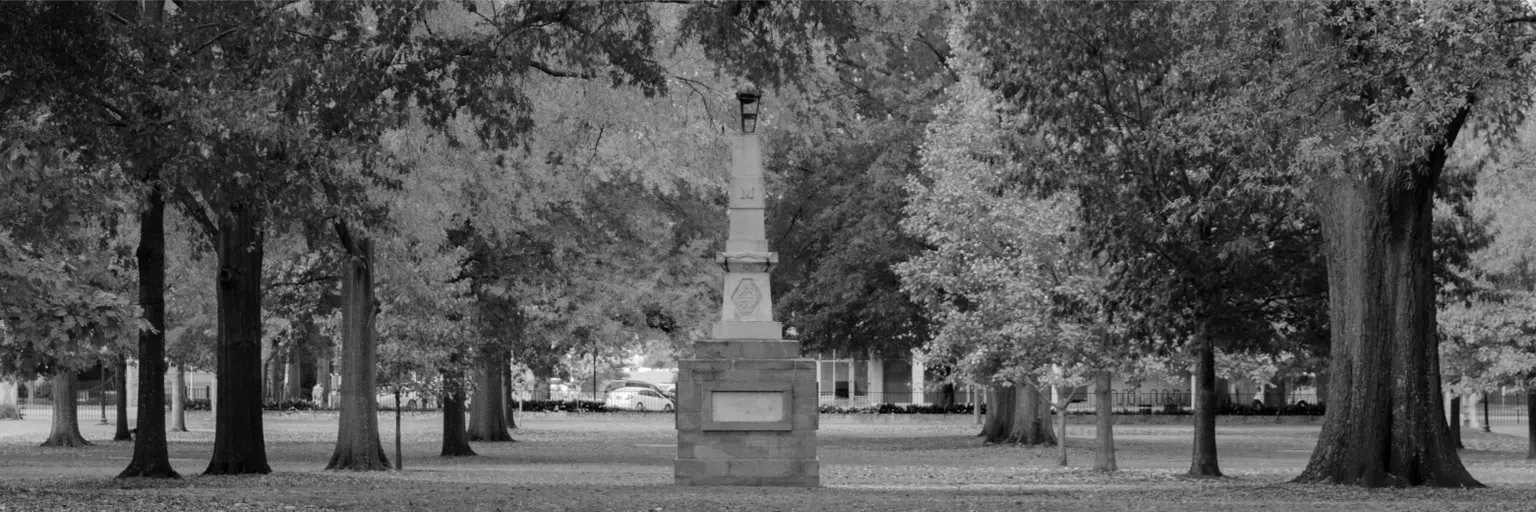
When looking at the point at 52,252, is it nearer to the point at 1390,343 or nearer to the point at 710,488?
the point at 710,488

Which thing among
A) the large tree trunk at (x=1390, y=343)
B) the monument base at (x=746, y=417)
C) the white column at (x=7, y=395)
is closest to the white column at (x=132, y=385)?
the white column at (x=7, y=395)

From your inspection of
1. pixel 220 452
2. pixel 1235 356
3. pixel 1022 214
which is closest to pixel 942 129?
pixel 1022 214

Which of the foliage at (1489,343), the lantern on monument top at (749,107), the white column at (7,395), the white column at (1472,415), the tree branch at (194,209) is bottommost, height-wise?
the white column at (1472,415)

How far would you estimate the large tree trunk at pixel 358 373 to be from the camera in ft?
96.3

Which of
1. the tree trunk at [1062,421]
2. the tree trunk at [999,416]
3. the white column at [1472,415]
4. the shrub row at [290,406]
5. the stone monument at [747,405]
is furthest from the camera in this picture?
the shrub row at [290,406]

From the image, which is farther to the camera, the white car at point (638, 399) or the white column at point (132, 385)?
the white car at point (638, 399)

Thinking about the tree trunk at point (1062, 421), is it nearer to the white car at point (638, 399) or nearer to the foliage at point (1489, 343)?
the foliage at point (1489, 343)

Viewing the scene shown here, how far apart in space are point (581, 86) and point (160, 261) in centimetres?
583

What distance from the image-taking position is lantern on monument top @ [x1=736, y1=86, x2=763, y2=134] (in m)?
22.5

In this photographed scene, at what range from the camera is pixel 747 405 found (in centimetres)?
2264

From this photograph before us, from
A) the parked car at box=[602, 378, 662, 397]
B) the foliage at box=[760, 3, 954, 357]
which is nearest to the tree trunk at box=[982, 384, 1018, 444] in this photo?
the foliage at box=[760, 3, 954, 357]

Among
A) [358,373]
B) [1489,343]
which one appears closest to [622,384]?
[1489,343]

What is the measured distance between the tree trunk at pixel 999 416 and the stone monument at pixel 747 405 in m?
23.9

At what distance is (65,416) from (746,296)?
25651 mm
